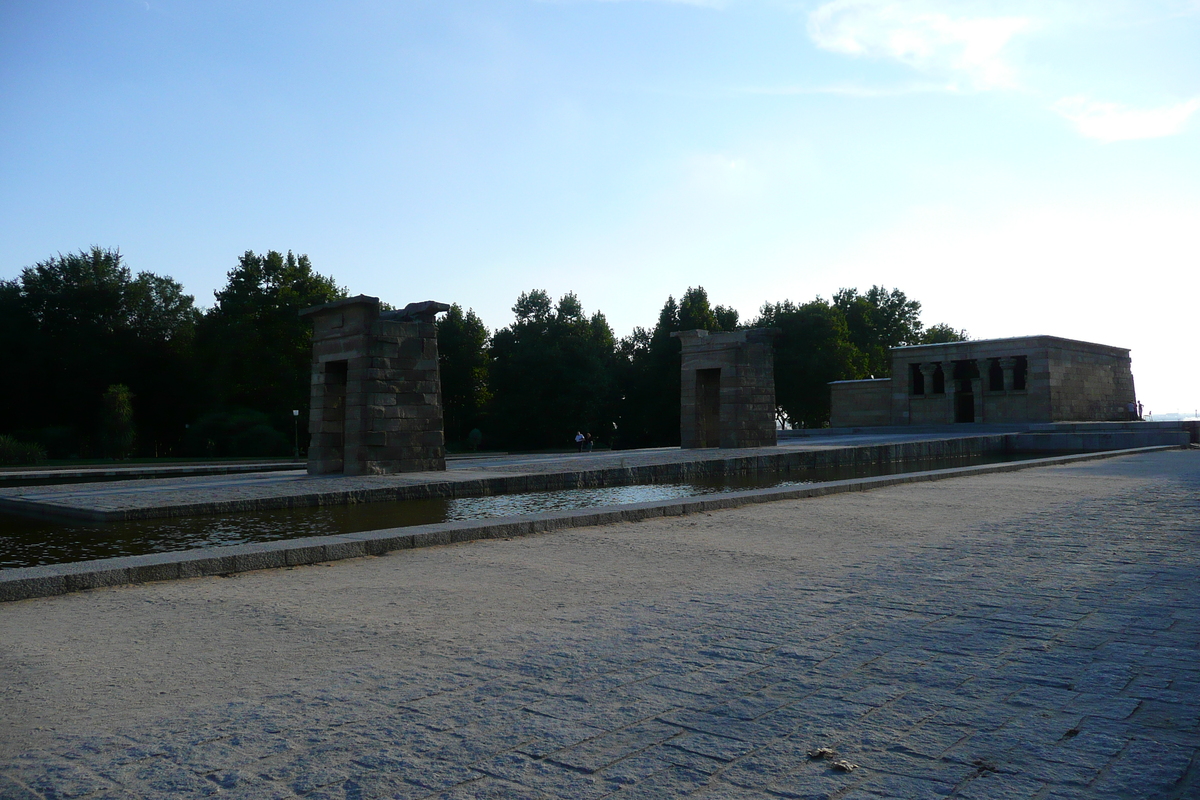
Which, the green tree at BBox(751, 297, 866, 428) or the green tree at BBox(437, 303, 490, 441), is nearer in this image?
the green tree at BBox(751, 297, 866, 428)

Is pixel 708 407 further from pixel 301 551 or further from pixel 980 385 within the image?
pixel 301 551

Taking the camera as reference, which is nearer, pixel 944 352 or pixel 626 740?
pixel 626 740

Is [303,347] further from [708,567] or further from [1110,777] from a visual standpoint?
[1110,777]

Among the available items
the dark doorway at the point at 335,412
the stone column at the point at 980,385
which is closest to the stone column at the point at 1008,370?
the stone column at the point at 980,385

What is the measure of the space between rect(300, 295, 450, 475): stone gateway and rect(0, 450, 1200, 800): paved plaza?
380 inches

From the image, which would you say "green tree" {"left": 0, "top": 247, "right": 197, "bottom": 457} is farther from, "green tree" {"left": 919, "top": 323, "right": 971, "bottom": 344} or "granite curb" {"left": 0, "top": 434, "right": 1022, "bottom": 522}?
"green tree" {"left": 919, "top": 323, "right": 971, "bottom": 344}

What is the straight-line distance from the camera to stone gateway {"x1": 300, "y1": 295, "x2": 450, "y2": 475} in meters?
15.5

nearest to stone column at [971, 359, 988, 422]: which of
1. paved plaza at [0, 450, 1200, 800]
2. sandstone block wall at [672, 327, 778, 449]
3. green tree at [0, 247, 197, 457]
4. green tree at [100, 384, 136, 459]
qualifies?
sandstone block wall at [672, 327, 778, 449]

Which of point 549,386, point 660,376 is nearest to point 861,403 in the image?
point 660,376

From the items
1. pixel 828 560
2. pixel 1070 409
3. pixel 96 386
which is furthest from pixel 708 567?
pixel 96 386

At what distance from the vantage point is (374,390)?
15484 millimetres

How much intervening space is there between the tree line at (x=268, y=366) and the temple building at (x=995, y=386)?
10.4m

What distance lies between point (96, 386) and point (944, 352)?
43871mm

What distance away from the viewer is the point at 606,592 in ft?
16.4
